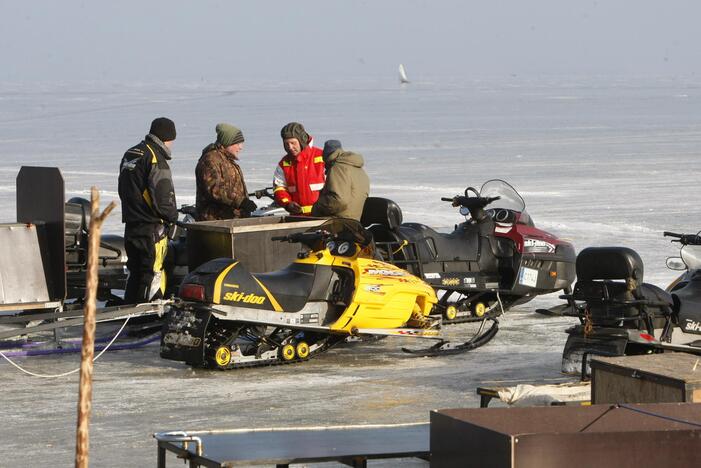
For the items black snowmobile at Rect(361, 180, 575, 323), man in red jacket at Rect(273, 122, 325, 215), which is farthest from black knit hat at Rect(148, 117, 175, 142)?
black snowmobile at Rect(361, 180, 575, 323)

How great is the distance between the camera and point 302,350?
897 centimetres

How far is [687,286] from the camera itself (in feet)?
27.5

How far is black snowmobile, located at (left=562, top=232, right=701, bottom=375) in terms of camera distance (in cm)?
784

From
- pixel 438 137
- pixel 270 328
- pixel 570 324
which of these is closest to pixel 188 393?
pixel 270 328

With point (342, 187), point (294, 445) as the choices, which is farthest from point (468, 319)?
point (294, 445)

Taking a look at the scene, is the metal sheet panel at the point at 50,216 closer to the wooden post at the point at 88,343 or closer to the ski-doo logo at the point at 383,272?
the ski-doo logo at the point at 383,272

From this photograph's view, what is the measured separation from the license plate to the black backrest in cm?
124

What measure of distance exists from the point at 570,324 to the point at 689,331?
2407 mm

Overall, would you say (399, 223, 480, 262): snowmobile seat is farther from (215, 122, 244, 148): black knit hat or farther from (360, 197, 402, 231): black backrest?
(215, 122, 244, 148): black knit hat

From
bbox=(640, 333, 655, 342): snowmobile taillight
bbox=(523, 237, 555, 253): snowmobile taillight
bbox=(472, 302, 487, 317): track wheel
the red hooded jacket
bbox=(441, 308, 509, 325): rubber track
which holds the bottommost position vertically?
bbox=(441, 308, 509, 325): rubber track

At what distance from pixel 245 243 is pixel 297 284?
80 cm

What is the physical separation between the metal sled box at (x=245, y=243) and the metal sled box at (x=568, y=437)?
5.35m

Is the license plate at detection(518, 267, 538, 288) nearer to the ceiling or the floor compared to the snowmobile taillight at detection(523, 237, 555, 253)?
nearer to the floor

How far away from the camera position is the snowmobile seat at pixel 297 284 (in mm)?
8734
